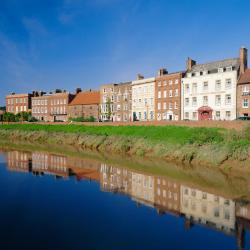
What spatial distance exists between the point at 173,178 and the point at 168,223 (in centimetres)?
898

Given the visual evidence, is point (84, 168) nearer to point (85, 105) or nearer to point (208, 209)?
point (208, 209)

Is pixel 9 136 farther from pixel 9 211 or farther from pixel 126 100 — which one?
pixel 9 211

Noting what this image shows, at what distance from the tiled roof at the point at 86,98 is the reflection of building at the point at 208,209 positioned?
56.7 metres

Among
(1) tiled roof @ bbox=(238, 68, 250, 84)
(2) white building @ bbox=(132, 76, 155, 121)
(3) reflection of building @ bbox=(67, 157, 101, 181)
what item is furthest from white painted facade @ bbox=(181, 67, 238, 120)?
(3) reflection of building @ bbox=(67, 157, 101, 181)

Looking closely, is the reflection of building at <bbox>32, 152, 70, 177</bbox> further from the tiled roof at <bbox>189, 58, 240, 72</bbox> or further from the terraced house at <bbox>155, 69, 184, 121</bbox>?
the tiled roof at <bbox>189, 58, 240, 72</bbox>

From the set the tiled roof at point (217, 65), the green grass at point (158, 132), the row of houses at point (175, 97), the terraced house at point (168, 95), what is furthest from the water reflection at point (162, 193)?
the tiled roof at point (217, 65)

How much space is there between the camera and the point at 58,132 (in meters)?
52.6

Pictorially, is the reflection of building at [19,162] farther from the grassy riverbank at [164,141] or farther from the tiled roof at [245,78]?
the tiled roof at [245,78]

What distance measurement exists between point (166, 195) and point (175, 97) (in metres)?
38.1

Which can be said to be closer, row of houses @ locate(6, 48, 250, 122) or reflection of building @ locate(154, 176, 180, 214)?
reflection of building @ locate(154, 176, 180, 214)

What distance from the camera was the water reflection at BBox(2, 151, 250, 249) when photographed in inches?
543

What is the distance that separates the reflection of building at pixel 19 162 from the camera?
26848mm

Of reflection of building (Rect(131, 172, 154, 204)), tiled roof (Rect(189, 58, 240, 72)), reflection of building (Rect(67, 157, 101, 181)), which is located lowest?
reflection of building (Rect(131, 172, 154, 204))

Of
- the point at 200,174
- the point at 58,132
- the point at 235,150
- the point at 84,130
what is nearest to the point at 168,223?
the point at 200,174
